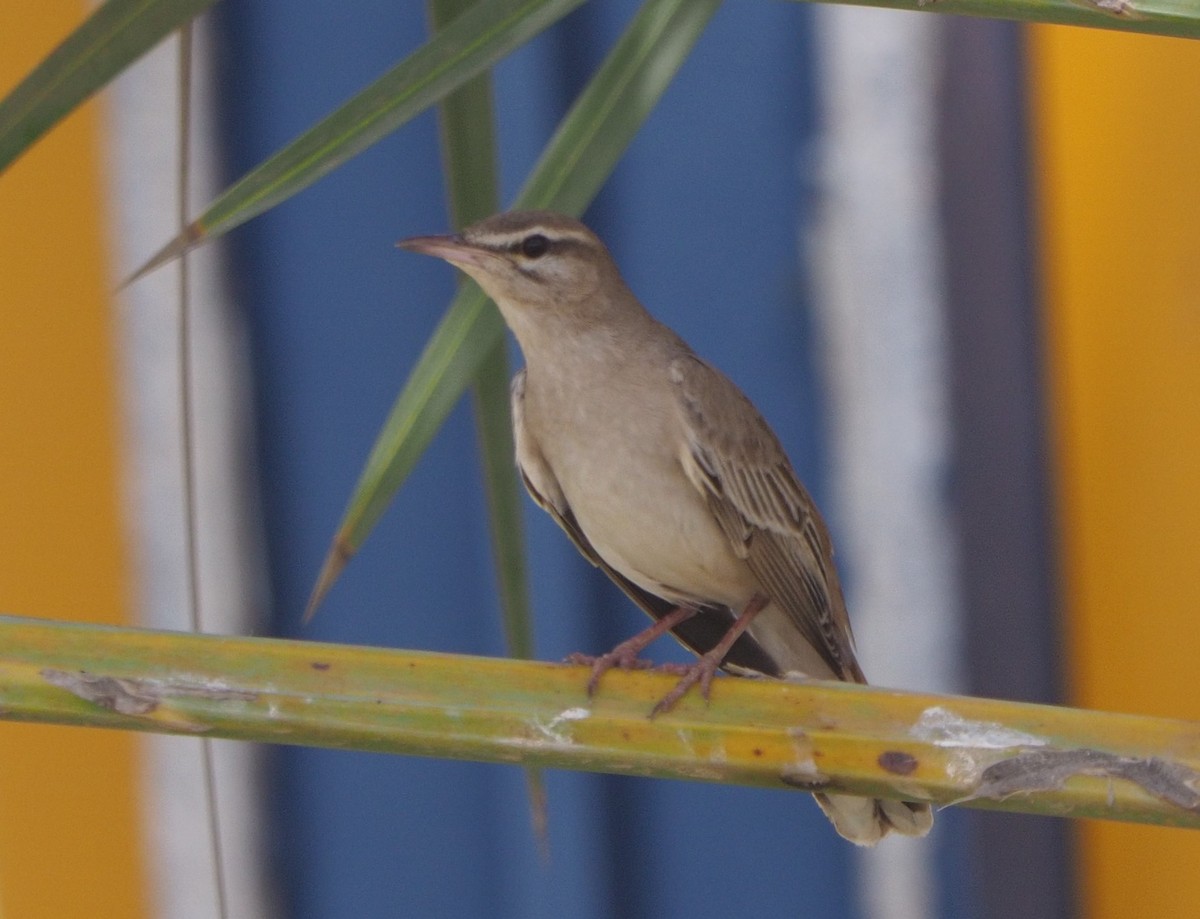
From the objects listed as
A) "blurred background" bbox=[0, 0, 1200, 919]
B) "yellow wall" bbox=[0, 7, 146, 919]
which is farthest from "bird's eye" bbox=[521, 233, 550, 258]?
"yellow wall" bbox=[0, 7, 146, 919]

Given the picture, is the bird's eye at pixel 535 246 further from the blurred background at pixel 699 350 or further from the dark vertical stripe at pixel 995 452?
the dark vertical stripe at pixel 995 452

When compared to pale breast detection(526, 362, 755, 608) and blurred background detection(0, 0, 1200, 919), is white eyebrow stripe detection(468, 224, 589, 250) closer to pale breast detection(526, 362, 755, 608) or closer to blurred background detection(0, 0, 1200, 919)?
pale breast detection(526, 362, 755, 608)

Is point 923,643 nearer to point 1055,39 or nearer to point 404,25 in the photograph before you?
point 1055,39

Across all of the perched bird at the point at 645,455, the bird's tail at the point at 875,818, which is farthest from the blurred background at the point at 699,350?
the bird's tail at the point at 875,818

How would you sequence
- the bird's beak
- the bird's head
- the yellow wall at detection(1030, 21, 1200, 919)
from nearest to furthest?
the bird's beak → the bird's head → the yellow wall at detection(1030, 21, 1200, 919)

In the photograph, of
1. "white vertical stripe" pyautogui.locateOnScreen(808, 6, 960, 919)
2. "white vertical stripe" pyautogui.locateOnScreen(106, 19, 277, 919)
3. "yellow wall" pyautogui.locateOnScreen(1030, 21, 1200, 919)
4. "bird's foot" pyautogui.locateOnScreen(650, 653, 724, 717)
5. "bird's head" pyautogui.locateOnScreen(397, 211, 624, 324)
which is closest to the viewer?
"bird's foot" pyautogui.locateOnScreen(650, 653, 724, 717)

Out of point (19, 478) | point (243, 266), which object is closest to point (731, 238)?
point (243, 266)

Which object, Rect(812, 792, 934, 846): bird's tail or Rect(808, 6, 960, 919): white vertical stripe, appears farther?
Rect(808, 6, 960, 919): white vertical stripe
